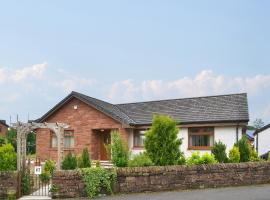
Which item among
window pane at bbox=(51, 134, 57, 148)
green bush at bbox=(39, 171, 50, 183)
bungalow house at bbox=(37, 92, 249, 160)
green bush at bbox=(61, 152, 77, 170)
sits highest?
bungalow house at bbox=(37, 92, 249, 160)

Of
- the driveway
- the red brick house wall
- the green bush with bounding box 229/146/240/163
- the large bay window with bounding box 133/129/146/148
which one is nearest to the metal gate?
the driveway

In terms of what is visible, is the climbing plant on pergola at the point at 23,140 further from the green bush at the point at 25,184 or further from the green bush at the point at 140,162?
the green bush at the point at 140,162

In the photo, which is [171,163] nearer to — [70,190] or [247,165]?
[247,165]

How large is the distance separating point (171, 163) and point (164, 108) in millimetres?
12290

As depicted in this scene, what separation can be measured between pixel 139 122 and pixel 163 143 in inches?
405

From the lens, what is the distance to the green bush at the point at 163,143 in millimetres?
15742

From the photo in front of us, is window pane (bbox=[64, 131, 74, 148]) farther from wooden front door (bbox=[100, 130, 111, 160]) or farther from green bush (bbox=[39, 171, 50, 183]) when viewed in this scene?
green bush (bbox=[39, 171, 50, 183])

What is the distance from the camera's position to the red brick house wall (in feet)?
84.6

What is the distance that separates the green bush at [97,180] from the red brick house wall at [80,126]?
11066mm

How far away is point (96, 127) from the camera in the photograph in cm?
2592

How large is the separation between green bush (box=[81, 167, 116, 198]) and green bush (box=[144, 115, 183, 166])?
8.39 ft

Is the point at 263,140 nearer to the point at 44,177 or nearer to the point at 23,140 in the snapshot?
the point at 44,177

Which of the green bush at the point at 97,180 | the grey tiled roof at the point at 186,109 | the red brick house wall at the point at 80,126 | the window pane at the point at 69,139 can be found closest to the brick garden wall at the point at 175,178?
the green bush at the point at 97,180

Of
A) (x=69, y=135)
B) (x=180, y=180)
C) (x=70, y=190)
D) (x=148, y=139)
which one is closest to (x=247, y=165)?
(x=180, y=180)
